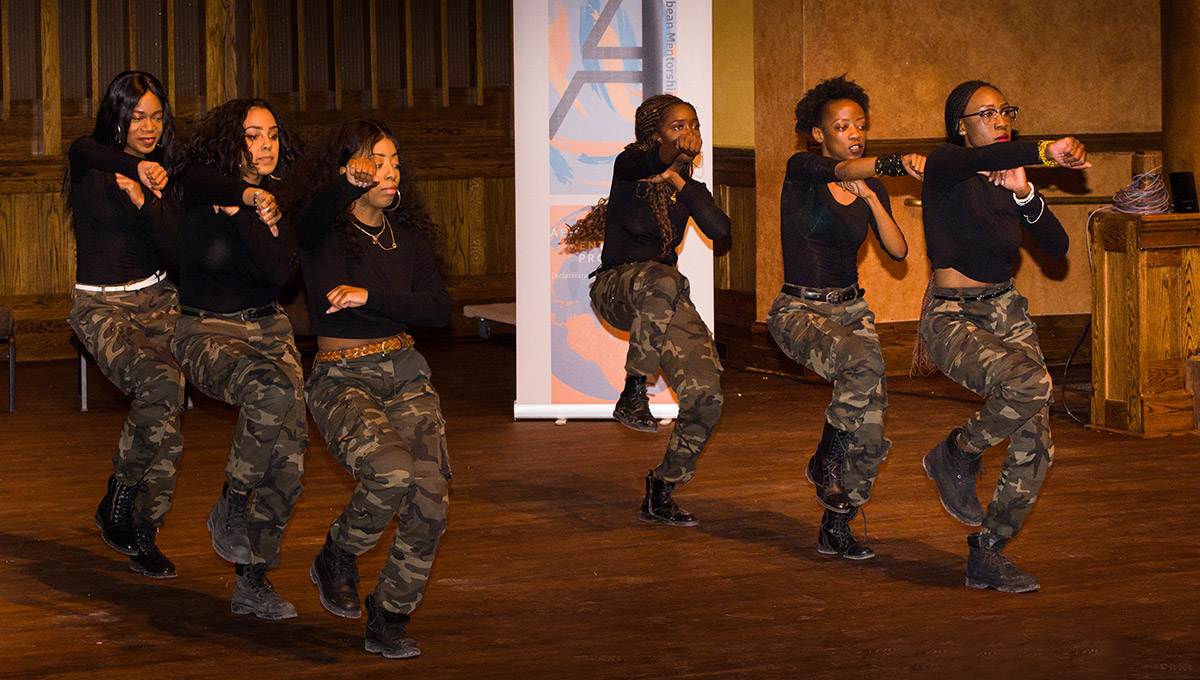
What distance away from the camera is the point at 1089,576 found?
521cm

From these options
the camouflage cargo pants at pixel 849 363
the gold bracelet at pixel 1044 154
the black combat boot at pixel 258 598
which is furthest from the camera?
the camouflage cargo pants at pixel 849 363

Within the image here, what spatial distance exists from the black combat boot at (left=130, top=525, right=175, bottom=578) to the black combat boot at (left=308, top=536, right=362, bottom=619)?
3.78 ft

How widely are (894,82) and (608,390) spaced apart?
2.86 meters

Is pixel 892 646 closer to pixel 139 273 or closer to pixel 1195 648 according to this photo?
pixel 1195 648

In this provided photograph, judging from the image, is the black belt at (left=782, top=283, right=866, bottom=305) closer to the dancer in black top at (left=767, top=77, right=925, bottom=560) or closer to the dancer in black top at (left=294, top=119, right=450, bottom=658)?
the dancer in black top at (left=767, top=77, right=925, bottom=560)

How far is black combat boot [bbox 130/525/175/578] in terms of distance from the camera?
5.31m

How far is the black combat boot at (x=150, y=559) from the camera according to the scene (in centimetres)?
531

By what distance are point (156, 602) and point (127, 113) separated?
5.73 feet

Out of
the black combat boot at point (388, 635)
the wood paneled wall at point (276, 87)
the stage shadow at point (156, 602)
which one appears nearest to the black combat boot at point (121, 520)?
the stage shadow at point (156, 602)

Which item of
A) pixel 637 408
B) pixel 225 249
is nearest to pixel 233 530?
pixel 225 249

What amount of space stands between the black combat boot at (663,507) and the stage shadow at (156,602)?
1.79 metres

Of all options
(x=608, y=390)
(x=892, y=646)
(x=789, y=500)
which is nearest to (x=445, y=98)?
(x=608, y=390)

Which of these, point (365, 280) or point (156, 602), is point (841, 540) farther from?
point (156, 602)

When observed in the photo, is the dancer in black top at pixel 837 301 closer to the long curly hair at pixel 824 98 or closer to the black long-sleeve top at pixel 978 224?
the long curly hair at pixel 824 98
